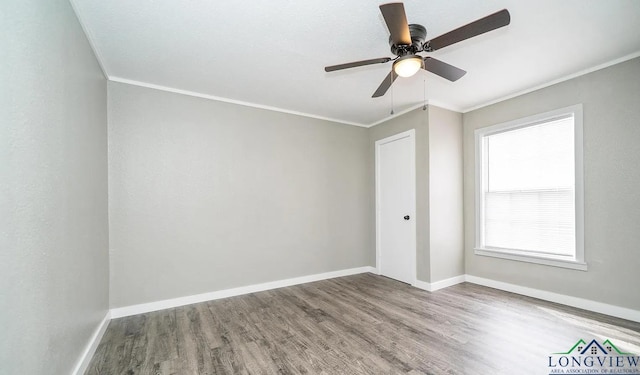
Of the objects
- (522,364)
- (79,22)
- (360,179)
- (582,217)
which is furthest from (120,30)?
(582,217)

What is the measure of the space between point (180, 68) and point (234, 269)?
2492 mm

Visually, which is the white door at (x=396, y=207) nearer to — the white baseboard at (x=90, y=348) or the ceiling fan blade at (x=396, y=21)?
the ceiling fan blade at (x=396, y=21)

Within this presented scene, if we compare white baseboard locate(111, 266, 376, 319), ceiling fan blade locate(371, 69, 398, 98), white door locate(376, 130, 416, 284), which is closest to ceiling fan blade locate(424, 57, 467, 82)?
ceiling fan blade locate(371, 69, 398, 98)

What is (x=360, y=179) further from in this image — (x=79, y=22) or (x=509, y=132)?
(x=79, y=22)

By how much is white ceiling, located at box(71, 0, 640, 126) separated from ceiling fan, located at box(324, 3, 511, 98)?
30 cm

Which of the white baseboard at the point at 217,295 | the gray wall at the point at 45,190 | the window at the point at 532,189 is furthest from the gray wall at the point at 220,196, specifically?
the window at the point at 532,189

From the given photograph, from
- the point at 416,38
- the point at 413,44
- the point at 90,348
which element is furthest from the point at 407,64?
the point at 90,348

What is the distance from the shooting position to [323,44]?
2.32 metres

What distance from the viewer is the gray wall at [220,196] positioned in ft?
9.58

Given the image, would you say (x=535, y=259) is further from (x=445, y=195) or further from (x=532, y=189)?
(x=445, y=195)

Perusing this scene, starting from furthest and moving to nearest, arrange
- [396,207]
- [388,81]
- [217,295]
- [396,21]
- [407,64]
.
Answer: [396,207] < [217,295] < [388,81] < [407,64] < [396,21]

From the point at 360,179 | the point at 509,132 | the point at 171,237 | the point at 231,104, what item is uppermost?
the point at 231,104

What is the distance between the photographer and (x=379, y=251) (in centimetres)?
452

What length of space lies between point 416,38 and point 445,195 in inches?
99.0
